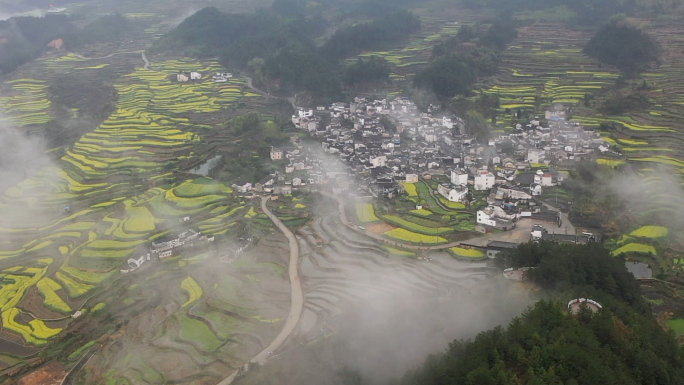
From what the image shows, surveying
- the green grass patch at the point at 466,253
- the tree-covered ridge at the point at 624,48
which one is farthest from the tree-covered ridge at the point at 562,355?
the tree-covered ridge at the point at 624,48

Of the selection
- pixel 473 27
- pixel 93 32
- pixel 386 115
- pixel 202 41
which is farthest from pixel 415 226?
pixel 93 32

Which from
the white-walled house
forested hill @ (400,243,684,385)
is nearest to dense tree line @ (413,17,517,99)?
the white-walled house

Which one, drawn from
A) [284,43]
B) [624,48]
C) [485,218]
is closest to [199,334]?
[485,218]

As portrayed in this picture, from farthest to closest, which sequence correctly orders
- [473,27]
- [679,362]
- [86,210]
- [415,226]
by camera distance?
[473,27] < [86,210] < [415,226] < [679,362]

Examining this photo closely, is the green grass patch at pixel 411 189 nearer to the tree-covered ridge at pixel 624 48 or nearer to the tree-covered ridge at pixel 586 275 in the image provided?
the tree-covered ridge at pixel 586 275

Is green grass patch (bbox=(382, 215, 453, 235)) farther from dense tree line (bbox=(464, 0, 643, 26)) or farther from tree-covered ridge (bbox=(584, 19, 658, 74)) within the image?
dense tree line (bbox=(464, 0, 643, 26))

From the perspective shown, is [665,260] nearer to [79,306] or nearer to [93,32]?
[79,306]
